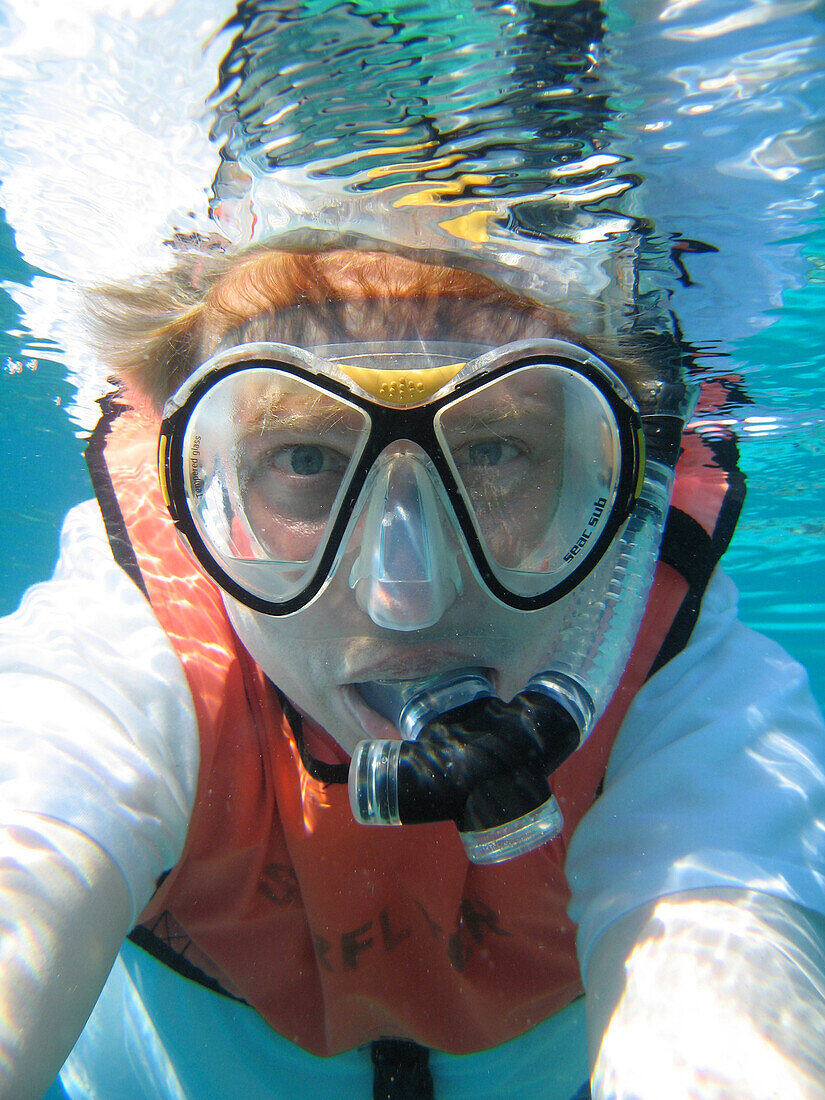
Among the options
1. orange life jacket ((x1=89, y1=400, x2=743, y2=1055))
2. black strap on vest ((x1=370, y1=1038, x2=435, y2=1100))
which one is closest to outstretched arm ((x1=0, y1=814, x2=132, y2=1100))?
orange life jacket ((x1=89, y1=400, x2=743, y2=1055))

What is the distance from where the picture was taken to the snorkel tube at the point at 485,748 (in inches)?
64.3

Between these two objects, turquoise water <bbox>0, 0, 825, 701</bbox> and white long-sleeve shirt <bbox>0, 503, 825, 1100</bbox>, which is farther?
turquoise water <bbox>0, 0, 825, 701</bbox>

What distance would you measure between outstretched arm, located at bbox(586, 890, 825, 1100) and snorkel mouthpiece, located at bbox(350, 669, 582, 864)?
0.48 metres

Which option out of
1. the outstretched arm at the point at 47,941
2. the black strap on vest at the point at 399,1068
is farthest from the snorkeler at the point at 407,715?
the black strap on vest at the point at 399,1068

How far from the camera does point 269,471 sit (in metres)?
2.19

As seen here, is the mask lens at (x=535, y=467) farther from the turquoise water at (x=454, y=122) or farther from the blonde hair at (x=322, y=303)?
the turquoise water at (x=454, y=122)

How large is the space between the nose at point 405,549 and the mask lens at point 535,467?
0.36 feet

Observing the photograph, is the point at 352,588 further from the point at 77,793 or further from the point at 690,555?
the point at 690,555

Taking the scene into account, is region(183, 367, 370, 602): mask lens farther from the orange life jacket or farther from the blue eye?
the orange life jacket

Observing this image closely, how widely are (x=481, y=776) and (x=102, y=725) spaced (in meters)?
1.10

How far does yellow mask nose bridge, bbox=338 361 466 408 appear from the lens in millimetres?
2053

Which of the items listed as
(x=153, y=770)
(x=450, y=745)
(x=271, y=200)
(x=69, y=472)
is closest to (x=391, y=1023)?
(x=153, y=770)

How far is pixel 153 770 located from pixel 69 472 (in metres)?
13.2

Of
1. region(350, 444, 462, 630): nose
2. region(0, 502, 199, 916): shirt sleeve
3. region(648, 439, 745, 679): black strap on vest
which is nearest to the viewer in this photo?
region(0, 502, 199, 916): shirt sleeve
